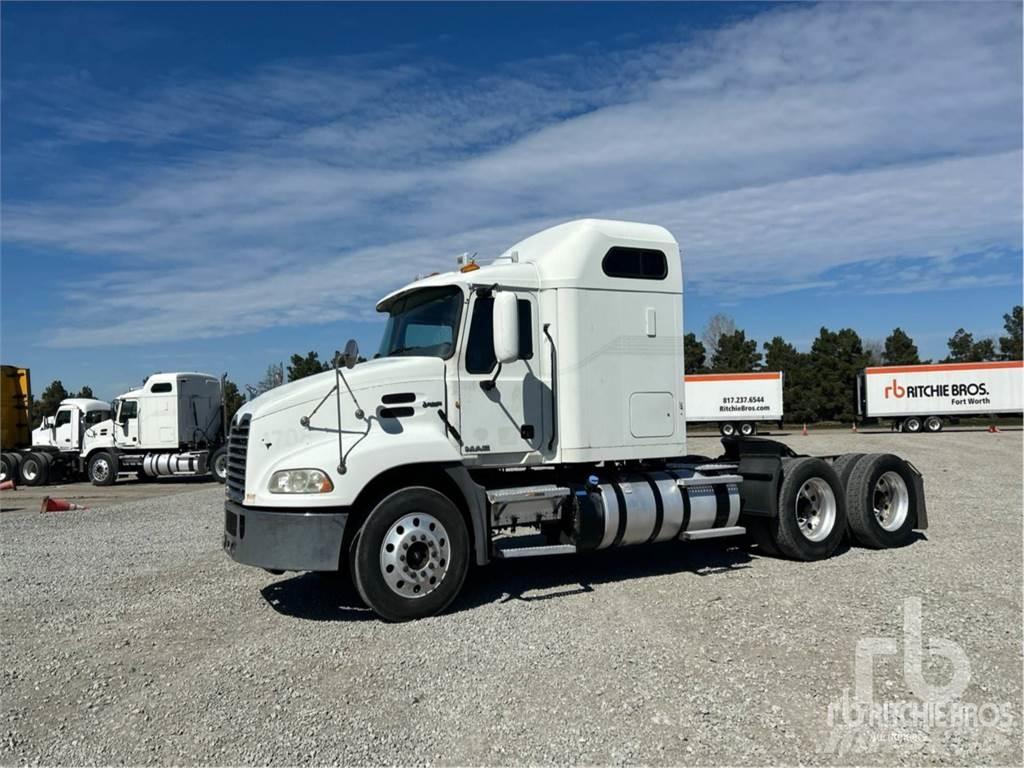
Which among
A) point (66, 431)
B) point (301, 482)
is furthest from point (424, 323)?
point (66, 431)

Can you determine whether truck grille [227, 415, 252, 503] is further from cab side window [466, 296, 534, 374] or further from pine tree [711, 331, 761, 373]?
pine tree [711, 331, 761, 373]

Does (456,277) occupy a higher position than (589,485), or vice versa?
(456,277)

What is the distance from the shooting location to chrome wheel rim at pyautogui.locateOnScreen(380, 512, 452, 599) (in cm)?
662

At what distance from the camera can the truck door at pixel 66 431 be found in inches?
1075

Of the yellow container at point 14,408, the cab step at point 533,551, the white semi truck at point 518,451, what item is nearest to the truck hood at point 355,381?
the white semi truck at point 518,451

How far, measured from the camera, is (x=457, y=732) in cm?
438

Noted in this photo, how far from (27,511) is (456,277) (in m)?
13.9

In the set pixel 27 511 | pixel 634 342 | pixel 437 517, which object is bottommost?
pixel 27 511

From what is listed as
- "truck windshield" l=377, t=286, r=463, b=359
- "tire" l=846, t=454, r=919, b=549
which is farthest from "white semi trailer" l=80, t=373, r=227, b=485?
"tire" l=846, t=454, r=919, b=549

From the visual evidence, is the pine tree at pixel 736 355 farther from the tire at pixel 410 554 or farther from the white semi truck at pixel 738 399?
the tire at pixel 410 554

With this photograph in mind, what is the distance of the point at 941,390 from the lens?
145 ft

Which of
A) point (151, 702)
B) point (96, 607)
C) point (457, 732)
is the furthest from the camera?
point (96, 607)

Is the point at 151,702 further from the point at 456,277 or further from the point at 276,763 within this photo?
the point at 456,277

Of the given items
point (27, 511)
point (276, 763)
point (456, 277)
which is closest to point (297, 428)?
point (456, 277)
